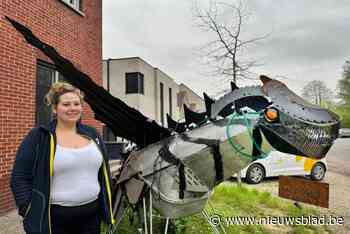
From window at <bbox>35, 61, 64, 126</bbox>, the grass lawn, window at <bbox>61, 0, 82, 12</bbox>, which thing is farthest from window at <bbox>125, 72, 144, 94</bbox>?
the grass lawn

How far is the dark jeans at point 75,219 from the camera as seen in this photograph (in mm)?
1819

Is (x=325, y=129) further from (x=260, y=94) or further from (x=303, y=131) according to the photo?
(x=260, y=94)

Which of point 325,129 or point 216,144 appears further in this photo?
point 216,144

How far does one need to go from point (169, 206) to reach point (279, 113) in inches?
42.8

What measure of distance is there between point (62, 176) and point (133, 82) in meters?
18.1

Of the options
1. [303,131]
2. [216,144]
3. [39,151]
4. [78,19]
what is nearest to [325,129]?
[303,131]

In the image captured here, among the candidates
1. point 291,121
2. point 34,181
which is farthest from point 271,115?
point 34,181

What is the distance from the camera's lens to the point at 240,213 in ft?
16.1

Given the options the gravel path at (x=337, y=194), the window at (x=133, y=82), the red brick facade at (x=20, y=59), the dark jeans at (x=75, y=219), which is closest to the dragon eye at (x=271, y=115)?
the dark jeans at (x=75, y=219)

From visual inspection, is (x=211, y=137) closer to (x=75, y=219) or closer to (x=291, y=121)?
(x=291, y=121)

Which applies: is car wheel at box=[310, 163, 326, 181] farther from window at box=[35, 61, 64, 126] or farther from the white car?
window at box=[35, 61, 64, 126]

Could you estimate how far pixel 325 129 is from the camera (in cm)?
188

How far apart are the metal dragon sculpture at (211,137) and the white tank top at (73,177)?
0.50 metres

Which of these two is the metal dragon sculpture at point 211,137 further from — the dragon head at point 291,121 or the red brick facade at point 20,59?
the red brick facade at point 20,59
